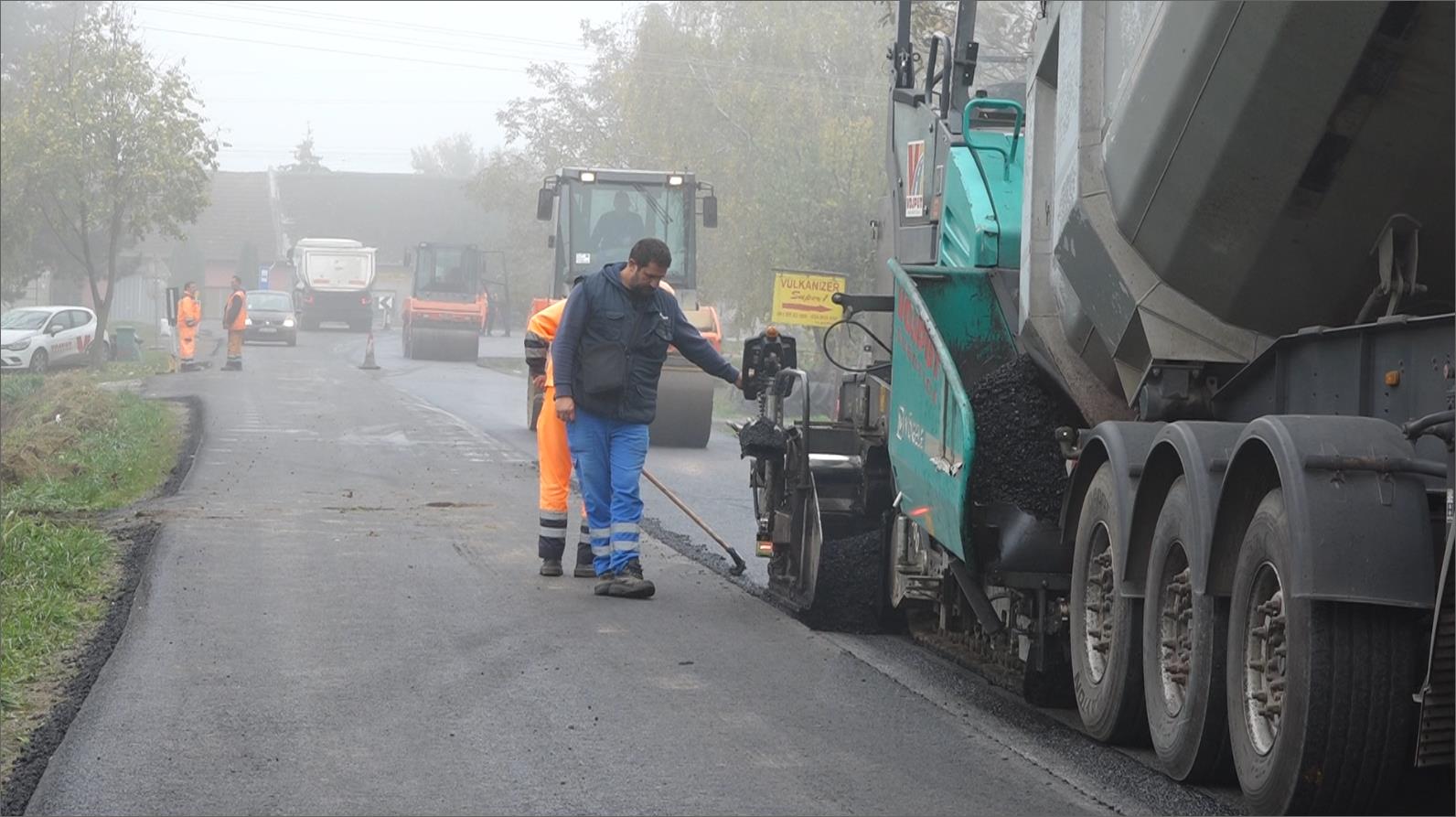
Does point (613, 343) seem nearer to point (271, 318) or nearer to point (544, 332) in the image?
point (544, 332)

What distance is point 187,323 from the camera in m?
31.8

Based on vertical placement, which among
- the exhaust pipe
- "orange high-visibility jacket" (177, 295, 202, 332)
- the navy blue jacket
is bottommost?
the exhaust pipe

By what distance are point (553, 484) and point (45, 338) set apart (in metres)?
27.5

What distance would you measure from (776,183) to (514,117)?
97.4 ft

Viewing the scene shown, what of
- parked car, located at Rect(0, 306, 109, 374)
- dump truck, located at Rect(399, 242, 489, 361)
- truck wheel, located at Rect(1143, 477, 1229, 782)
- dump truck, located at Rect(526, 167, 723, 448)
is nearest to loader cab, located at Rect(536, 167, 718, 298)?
dump truck, located at Rect(526, 167, 723, 448)

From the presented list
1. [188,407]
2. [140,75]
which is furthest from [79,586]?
[140,75]

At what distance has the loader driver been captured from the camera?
20812 millimetres

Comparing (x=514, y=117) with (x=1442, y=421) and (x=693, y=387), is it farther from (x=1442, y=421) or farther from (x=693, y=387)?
(x=1442, y=421)

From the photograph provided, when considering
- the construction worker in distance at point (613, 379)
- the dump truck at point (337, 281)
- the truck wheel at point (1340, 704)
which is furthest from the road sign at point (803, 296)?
the dump truck at point (337, 281)

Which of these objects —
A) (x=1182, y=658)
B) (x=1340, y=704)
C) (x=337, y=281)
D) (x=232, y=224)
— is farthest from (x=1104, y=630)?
(x=232, y=224)

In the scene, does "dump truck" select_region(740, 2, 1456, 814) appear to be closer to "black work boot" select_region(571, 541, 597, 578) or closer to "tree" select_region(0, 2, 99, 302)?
"black work boot" select_region(571, 541, 597, 578)

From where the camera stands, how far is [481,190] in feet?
185

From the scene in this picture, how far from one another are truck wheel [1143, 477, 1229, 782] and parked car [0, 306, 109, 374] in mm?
30786

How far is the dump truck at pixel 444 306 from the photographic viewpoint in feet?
130
